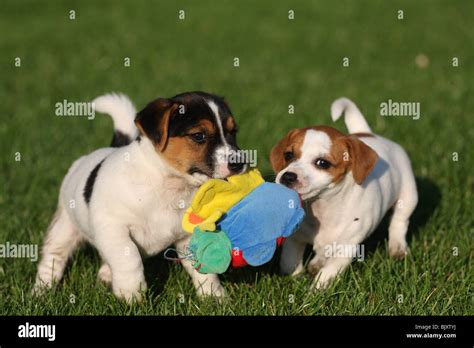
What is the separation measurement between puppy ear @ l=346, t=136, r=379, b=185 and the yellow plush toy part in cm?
88

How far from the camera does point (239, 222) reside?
207 inches

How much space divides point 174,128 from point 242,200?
0.67 m

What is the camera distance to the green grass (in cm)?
568

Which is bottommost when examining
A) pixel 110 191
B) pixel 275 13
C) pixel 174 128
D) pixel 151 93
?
pixel 110 191

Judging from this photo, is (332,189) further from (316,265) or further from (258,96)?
(258,96)

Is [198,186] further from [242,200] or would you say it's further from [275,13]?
[275,13]

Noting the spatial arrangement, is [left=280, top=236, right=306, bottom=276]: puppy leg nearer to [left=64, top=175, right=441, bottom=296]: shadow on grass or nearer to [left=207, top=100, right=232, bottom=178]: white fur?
[left=64, top=175, right=441, bottom=296]: shadow on grass

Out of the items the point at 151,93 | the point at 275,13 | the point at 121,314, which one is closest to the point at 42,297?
the point at 121,314

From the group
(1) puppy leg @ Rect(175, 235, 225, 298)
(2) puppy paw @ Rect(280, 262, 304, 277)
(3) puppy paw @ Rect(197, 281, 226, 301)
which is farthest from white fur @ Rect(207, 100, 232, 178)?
(2) puppy paw @ Rect(280, 262, 304, 277)

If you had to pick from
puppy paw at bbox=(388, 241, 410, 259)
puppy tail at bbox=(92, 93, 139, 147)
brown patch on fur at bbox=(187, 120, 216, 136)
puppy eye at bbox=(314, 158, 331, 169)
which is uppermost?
puppy tail at bbox=(92, 93, 139, 147)

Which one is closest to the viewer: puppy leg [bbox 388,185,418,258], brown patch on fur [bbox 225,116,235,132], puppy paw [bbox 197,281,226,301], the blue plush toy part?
the blue plush toy part

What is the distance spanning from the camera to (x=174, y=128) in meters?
5.30

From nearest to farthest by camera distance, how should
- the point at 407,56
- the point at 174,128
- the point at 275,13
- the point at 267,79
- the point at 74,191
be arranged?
the point at 174,128
the point at 74,191
the point at 267,79
the point at 407,56
the point at 275,13

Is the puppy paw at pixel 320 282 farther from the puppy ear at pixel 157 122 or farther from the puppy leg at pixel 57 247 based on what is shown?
the puppy leg at pixel 57 247
